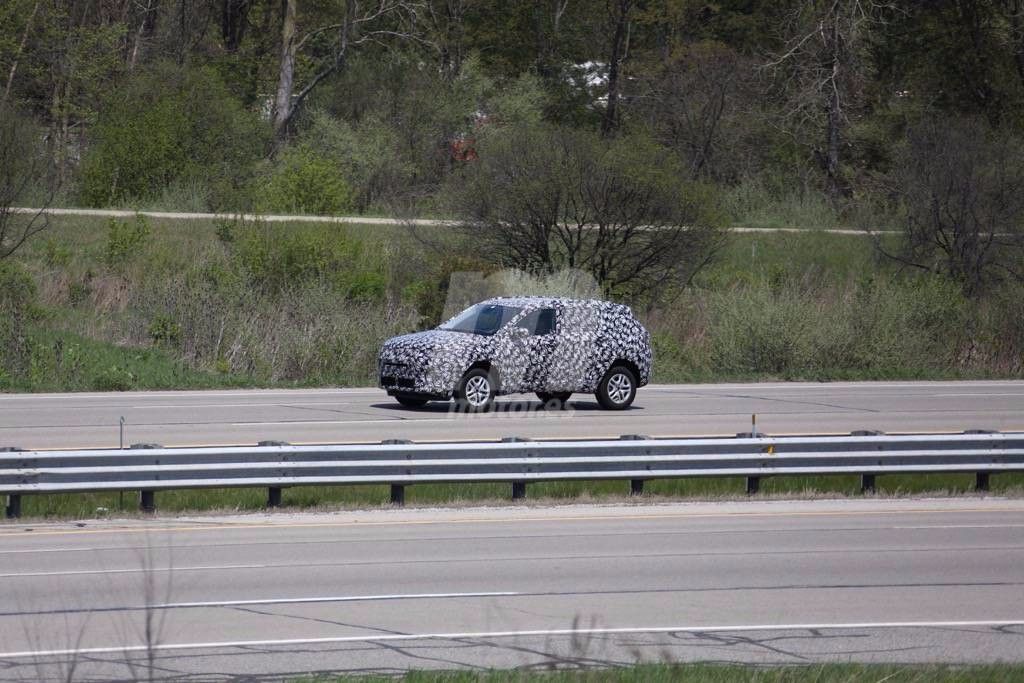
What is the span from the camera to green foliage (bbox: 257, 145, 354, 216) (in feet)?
149

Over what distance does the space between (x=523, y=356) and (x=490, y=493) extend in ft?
23.0

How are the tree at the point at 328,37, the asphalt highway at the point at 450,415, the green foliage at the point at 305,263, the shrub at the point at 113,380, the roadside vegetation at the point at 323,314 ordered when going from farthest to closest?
the tree at the point at 328,37, the green foliage at the point at 305,263, the roadside vegetation at the point at 323,314, the shrub at the point at 113,380, the asphalt highway at the point at 450,415

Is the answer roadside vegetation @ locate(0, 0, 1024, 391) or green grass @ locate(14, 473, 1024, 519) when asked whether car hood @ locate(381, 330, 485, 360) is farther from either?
green grass @ locate(14, 473, 1024, 519)

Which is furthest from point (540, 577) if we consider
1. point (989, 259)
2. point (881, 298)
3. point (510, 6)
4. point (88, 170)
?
point (510, 6)

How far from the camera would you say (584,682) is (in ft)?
24.2

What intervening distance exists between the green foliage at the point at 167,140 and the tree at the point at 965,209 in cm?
2119

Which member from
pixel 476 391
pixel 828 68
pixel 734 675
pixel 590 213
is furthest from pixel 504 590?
pixel 828 68

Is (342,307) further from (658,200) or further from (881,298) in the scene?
(881,298)

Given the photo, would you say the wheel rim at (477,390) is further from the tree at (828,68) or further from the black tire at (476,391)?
the tree at (828,68)

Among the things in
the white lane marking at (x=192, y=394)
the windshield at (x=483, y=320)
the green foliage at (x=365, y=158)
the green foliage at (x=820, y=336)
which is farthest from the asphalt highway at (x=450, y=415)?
the green foliage at (x=365, y=158)

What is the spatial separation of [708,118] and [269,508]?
45115 mm

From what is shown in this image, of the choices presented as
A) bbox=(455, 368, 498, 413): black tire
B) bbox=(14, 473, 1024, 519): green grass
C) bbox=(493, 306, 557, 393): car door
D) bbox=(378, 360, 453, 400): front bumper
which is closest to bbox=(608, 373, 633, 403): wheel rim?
bbox=(493, 306, 557, 393): car door

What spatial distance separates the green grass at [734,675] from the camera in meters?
7.52

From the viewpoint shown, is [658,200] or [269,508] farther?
[658,200]
